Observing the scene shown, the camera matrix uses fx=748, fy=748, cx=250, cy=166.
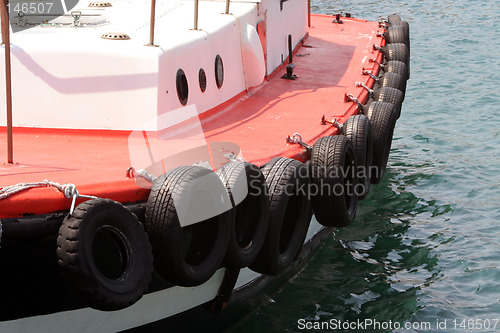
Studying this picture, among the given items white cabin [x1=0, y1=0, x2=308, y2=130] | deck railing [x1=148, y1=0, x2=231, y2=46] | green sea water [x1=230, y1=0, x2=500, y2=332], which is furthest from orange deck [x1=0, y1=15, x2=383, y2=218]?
green sea water [x1=230, y1=0, x2=500, y2=332]

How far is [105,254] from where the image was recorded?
454 cm

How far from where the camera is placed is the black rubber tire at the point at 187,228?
470 cm

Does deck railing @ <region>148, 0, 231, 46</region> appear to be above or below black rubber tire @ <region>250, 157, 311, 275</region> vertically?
above

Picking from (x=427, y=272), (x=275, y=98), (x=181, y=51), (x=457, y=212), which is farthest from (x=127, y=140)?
(x=457, y=212)

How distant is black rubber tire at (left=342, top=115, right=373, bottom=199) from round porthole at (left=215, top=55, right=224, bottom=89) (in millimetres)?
1250

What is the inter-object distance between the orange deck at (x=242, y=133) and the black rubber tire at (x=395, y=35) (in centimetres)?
29

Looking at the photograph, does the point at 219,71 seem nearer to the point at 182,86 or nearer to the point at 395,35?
the point at 182,86

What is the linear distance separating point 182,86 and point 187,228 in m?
1.76

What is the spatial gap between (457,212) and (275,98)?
113 inches

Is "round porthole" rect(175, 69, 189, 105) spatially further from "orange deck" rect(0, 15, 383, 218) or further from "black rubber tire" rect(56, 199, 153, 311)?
"black rubber tire" rect(56, 199, 153, 311)

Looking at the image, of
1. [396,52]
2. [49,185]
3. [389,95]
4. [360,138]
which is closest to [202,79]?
[360,138]

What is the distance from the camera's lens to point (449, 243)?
826 centimetres

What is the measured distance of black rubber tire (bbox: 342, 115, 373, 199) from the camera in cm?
697

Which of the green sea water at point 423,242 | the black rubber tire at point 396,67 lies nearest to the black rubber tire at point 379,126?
the green sea water at point 423,242
